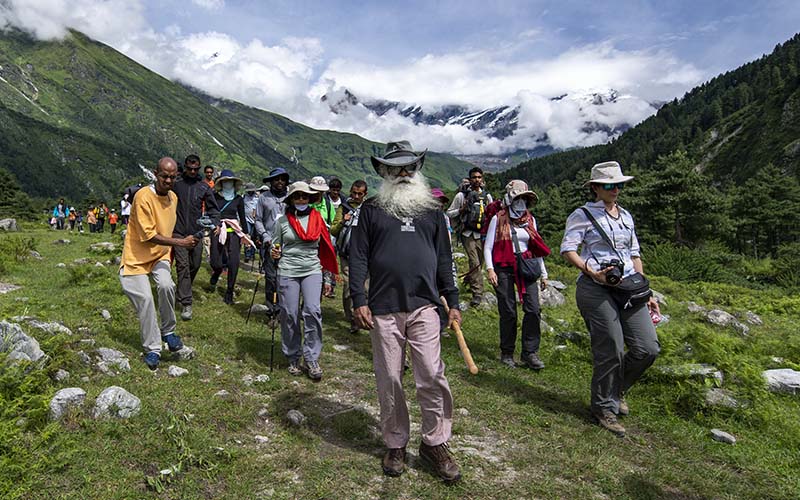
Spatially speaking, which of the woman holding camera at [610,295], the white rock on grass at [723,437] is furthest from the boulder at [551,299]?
the white rock on grass at [723,437]

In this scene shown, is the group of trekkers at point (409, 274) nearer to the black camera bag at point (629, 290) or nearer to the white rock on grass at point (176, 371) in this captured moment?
the black camera bag at point (629, 290)

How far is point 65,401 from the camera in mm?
4285

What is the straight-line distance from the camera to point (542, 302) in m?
12.7

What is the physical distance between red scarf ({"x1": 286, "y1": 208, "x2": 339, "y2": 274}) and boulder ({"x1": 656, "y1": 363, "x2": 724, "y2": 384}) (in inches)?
182

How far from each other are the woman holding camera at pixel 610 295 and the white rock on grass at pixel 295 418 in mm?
3241

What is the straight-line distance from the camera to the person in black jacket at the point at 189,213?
7.88 meters

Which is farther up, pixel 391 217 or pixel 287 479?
pixel 391 217

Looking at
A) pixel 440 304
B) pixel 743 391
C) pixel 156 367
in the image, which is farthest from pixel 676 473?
pixel 156 367

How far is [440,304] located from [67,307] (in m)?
7.15

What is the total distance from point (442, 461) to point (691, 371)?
3.85m

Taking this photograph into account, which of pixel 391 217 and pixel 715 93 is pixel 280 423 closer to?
pixel 391 217

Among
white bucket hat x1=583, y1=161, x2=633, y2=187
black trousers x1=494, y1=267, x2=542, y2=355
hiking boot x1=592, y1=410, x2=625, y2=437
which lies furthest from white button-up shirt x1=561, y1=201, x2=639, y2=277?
black trousers x1=494, y1=267, x2=542, y2=355

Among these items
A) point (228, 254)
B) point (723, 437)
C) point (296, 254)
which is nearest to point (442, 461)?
point (723, 437)

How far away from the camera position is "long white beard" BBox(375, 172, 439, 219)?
13.9ft
